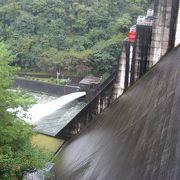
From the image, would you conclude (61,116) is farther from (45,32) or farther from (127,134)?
(127,134)

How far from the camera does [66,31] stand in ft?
116

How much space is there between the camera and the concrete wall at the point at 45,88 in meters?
28.5

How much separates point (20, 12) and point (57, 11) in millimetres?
3841

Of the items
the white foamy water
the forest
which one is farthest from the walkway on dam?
the forest

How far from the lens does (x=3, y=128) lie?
871cm

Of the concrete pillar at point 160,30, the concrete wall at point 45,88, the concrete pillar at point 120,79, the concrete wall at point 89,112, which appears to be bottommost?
the concrete wall at point 45,88

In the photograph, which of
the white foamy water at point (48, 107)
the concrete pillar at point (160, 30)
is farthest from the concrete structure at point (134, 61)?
the white foamy water at point (48, 107)

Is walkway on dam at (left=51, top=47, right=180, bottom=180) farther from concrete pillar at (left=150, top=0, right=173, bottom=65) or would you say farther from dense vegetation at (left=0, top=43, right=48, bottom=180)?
concrete pillar at (left=150, top=0, right=173, bottom=65)

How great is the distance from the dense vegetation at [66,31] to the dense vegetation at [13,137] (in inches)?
833

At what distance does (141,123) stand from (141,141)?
1.01 m

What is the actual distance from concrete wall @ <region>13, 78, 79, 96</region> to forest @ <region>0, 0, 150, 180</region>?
5.81 ft

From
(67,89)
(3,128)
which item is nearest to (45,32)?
(67,89)

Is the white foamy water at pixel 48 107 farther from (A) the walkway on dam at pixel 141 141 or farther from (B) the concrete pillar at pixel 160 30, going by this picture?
(B) the concrete pillar at pixel 160 30

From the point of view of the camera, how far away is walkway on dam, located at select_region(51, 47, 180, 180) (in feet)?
17.6
